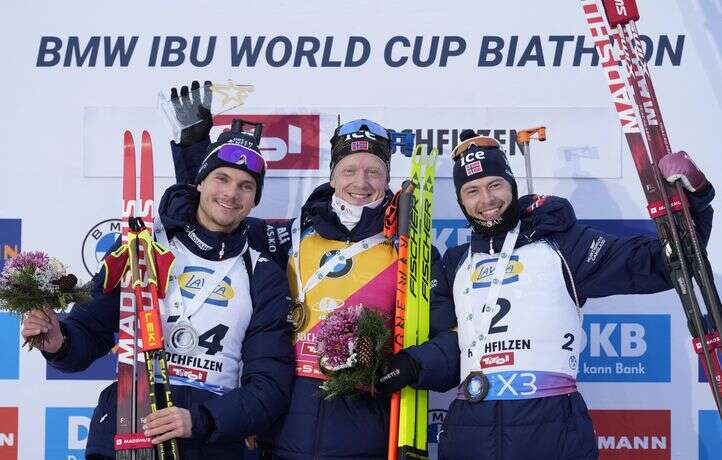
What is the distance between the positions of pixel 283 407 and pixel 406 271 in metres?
0.73

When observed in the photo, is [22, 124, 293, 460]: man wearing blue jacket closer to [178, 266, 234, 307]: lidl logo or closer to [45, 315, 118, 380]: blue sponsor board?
[178, 266, 234, 307]: lidl logo

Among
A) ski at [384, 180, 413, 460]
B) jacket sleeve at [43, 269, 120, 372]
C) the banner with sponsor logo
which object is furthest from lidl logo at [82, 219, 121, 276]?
ski at [384, 180, 413, 460]

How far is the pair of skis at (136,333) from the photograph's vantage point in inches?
128

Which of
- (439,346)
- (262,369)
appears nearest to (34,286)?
(262,369)

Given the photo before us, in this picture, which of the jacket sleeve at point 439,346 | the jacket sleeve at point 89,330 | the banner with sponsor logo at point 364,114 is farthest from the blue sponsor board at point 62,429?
the jacket sleeve at point 439,346

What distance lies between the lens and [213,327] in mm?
3404

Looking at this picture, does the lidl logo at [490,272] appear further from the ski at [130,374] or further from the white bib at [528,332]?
the ski at [130,374]

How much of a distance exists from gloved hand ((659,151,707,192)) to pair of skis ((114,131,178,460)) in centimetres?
187

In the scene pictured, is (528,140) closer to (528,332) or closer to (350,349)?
(528,332)

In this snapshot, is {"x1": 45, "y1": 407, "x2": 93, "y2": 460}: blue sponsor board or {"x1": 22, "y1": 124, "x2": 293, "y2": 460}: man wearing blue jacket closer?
{"x1": 22, "y1": 124, "x2": 293, "y2": 460}: man wearing blue jacket

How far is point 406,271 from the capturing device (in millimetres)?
3574

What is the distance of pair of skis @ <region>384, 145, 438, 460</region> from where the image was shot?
3.47 m

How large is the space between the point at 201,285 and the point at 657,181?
1.77 metres

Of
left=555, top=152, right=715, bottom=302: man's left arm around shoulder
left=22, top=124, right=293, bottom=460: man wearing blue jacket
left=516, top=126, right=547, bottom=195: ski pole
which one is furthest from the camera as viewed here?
left=516, top=126, right=547, bottom=195: ski pole
